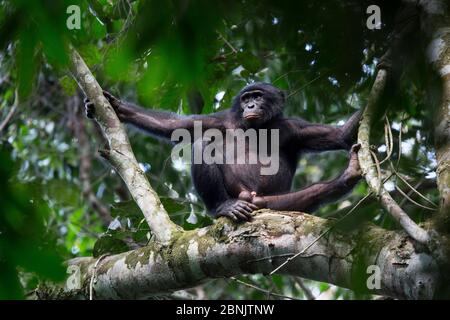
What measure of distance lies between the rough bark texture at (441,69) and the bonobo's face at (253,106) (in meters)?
2.31

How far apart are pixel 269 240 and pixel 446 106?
1231 mm

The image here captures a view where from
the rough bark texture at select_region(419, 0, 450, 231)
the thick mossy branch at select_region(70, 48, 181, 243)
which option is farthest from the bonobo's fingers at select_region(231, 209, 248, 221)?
the rough bark texture at select_region(419, 0, 450, 231)

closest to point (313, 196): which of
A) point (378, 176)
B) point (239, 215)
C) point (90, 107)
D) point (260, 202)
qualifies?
point (260, 202)

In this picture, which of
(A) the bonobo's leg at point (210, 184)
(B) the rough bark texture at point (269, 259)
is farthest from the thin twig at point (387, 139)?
(A) the bonobo's leg at point (210, 184)

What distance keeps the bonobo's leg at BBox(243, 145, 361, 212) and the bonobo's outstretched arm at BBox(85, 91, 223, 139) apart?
100 centimetres

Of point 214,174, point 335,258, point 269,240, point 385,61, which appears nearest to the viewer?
point 385,61

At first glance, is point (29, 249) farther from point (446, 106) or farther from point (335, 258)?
point (446, 106)

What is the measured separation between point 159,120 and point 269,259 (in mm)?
2784

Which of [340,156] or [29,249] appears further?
[340,156]

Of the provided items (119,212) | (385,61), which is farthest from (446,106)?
(119,212)

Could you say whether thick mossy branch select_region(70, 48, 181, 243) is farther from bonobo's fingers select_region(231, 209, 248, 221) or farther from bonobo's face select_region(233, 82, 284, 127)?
bonobo's face select_region(233, 82, 284, 127)

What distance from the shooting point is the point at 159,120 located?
611cm

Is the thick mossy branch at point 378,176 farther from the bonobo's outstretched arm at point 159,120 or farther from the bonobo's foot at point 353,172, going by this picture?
the bonobo's outstretched arm at point 159,120
